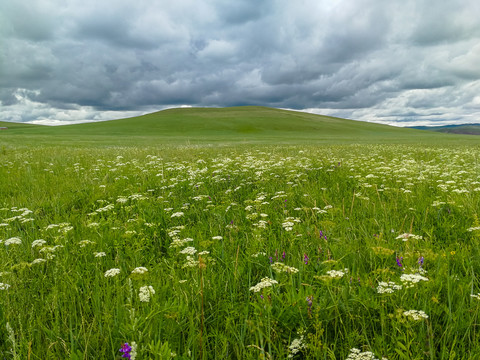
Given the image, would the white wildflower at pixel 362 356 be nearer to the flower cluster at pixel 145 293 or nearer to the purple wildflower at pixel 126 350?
the purple wildflower at pixel 126 350

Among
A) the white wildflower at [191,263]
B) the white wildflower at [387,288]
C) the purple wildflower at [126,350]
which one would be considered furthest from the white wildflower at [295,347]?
the white wildflower at [191,263]

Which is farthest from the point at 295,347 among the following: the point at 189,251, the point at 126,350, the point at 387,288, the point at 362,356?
the point at 189,251

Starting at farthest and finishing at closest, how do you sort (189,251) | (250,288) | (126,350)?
(189,251) < (250,288) < (126,350)

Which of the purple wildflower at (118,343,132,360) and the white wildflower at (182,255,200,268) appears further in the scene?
the white wildflower at (182,255,200,268)

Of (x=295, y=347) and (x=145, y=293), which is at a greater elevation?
(x=145, y=293)

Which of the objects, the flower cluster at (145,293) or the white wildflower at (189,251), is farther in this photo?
the white wildflower at (189,251)

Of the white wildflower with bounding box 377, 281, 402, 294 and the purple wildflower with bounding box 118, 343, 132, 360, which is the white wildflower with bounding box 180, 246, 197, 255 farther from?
the white wildflower with bounding box 377, 281, 402, 294

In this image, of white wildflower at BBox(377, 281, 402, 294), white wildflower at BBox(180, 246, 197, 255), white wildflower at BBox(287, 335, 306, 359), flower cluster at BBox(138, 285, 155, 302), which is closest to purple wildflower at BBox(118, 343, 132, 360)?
flower cluster at BBox(138, 285, 155, 302)

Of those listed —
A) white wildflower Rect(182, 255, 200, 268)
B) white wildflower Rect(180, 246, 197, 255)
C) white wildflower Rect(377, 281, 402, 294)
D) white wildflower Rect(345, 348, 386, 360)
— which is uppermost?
white wildflower Rect(377, 281, 402, 294)

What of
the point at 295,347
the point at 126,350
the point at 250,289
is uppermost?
the point at 250,289

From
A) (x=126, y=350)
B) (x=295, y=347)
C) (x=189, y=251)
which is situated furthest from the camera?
(x=189, y=251)

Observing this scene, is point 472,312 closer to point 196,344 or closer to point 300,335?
point 300,335

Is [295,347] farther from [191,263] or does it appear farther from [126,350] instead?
[191,263]

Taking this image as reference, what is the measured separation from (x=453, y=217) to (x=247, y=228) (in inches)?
116
